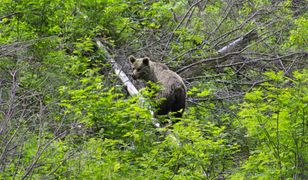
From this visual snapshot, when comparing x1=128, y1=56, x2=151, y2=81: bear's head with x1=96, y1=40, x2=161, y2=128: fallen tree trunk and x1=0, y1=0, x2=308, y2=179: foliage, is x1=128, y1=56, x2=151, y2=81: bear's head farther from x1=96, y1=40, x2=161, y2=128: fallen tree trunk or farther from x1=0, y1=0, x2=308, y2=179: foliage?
x1=0, y1=0, x2=308, y2=179: foliage

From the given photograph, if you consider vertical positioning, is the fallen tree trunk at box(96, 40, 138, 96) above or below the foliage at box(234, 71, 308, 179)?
below

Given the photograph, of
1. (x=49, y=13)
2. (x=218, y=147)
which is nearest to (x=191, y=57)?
(x=49, y=13)

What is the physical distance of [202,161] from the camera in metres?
8.48

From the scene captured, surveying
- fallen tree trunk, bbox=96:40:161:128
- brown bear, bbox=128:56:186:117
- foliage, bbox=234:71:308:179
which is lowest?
fallen tree trunk, bbox=96:40:161:128

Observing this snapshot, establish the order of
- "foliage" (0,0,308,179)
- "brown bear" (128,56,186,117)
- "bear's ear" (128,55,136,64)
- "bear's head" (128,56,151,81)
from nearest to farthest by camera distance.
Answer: "foliage" (0,0,308,179) → "brown bear" (128,56,186,117) → "bear's head" (128,56,151,81) → "bear's ear" (128,55,136,64)

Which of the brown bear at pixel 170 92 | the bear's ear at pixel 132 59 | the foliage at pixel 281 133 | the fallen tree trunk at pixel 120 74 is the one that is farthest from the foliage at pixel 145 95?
the bear's ear at pixel 132 59

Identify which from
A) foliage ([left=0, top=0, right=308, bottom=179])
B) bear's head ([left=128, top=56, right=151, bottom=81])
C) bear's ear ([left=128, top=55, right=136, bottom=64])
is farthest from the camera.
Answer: bear's ear ([left=128, top=55, right=136, bottom=64])

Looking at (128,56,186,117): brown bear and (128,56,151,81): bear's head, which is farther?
(128,56,151,81): bear's head

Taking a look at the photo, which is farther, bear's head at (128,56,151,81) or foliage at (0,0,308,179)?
bear's head at (128,56,151,81)

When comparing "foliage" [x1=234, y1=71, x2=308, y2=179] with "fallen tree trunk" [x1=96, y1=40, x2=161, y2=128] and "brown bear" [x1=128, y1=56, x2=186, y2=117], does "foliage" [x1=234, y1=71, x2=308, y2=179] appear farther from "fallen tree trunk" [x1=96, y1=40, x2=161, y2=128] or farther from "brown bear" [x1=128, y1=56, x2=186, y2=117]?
"fallen tree trunk" [x1=96, y1=40, x2=161, y2=128]

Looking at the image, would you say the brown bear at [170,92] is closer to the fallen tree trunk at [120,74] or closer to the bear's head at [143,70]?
the bear's head at [143,70]

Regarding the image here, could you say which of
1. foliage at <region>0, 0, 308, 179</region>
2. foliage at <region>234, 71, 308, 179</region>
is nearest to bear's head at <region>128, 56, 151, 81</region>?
foliage at <region>0, 0, 308, 179</region>

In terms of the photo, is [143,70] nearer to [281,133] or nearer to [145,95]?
[145,95]

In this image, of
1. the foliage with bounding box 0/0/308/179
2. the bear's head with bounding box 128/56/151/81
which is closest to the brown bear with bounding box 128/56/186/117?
the bear's head with bounding box 128/56/151/81
